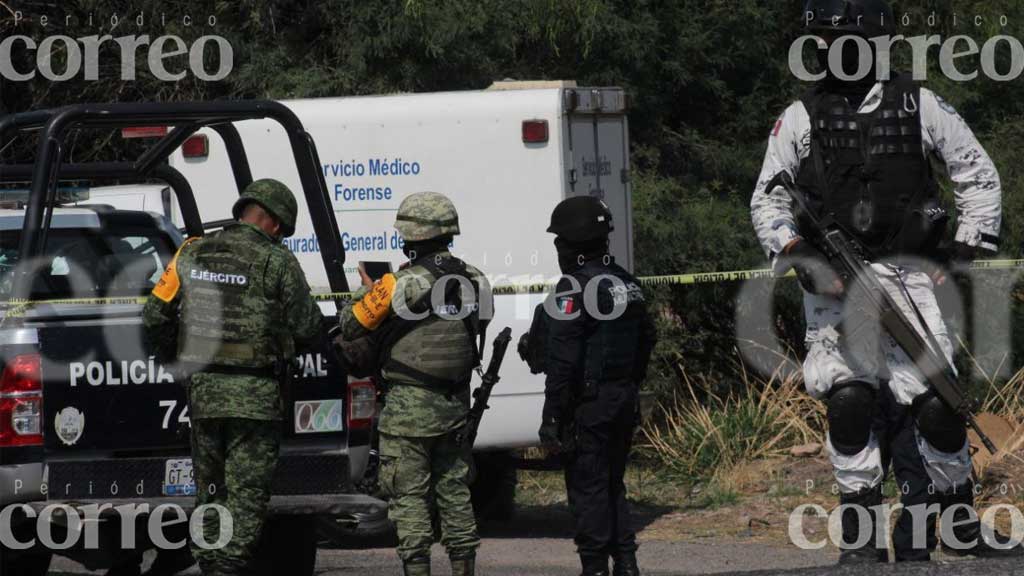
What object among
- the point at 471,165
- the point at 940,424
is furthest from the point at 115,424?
the point at 471,165

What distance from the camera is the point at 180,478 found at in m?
6.53

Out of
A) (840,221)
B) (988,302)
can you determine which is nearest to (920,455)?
Result: (840,221)

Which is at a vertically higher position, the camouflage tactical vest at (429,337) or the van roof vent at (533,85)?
the van roof vent at (533,85)

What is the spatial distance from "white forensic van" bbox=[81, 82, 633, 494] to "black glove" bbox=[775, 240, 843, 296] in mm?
3514

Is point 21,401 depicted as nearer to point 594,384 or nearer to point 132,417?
point 132,417

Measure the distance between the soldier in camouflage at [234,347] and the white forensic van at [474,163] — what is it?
2741 millimetres

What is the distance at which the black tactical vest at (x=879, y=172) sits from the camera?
597cm

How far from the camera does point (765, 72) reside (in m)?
12.8

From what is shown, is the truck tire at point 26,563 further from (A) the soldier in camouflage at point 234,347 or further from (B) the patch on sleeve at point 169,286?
(B) the patch on sleeve at point 169,286

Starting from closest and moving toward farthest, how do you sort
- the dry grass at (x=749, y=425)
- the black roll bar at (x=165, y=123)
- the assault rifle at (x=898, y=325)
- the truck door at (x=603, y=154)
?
the assault rifle at (x=898, y=325) → the black roll bar at (x=165, y=123) → the truck door at (x=603, y=154) → the dry grass at (x=749, y=425)

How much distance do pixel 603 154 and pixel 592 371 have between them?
3.72 m

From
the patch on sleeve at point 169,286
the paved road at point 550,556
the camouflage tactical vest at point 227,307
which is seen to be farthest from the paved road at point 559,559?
the patch on sleeve at point 169,286

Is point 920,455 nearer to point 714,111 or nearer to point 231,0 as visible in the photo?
point 714,111

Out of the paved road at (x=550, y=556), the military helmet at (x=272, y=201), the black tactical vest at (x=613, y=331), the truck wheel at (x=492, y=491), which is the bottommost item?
the paved road at (x=550, y=556)
